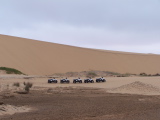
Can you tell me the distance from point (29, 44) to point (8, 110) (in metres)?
66.4

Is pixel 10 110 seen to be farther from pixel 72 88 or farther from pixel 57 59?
pixel 57 59

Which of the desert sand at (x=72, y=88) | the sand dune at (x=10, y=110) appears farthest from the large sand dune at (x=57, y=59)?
the sand dune at (x=10, y=110)

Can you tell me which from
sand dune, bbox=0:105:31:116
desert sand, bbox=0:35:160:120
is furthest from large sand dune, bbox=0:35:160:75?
sand dune, bbox=0:105:31:116

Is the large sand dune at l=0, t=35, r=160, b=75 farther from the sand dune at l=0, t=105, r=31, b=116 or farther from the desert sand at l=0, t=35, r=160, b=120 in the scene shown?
the sand dune at l=0, t=105, r=31, b=116

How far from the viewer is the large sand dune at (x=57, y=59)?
2544 inches

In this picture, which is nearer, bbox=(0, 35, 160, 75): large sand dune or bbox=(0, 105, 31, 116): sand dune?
bbox=(0, 105, 31, 116): sand dune

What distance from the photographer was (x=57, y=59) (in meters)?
75.5

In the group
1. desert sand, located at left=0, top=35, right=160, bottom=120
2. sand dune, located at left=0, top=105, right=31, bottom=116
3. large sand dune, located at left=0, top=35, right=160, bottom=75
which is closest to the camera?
desert sand, located at left=0, top=35, right=160, bottom=120

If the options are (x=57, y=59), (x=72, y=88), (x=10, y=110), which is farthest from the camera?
(x=57, y=59)

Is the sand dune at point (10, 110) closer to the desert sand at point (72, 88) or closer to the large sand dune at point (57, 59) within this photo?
the desert sand at point (72, 88)

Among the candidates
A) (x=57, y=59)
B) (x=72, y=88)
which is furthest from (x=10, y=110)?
(x=57, y=59)

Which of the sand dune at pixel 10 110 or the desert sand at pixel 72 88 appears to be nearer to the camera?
the desert sand at pixel 72 88

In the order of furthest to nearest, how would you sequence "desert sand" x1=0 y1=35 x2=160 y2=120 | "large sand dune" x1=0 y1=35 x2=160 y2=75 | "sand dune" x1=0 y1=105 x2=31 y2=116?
1. "large sand dune" x1=0 y1=35 x2=160 y2=75
2. "sand dune" x1=0 y1=105 x2=31 y2=116
3. "desert sand" x1=0 y1=35 x2=160 y2=120

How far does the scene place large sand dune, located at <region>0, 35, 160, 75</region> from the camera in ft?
212
